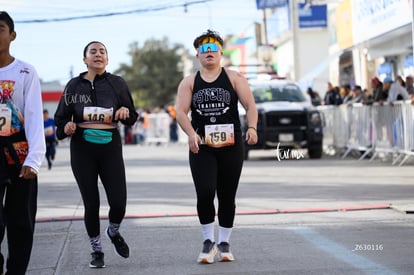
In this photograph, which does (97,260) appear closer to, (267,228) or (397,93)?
(267,228)

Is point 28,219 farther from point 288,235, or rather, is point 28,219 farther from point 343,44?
point 343,44

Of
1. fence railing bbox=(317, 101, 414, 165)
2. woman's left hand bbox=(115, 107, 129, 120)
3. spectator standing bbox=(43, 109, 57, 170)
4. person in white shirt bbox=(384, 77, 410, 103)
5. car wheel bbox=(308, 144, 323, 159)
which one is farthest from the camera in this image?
car wheel bbox=(308, 144, 323, 159)

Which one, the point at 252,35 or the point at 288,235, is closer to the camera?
the point at 288,235

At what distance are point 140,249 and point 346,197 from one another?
17.1ft

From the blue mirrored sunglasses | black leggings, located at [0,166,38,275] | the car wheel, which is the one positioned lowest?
the car wheel

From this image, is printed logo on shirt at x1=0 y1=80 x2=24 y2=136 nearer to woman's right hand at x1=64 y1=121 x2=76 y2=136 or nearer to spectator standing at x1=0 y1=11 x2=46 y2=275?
spectator standing at x1=0 y1=11 x2=46 y2=275

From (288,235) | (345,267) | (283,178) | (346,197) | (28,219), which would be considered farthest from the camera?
(283,178)

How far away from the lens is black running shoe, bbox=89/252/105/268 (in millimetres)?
7863

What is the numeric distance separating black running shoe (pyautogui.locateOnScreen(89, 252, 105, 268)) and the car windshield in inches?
657

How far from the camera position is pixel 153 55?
95125mm

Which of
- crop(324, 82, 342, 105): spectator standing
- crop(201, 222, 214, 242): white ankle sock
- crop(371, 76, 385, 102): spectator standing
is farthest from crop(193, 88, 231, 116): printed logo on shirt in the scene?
crop(324, 82, 342, 105): spectator standing

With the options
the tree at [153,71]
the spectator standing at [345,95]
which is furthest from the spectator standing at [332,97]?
the tree at [153,71]

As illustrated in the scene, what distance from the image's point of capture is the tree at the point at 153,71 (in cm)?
9512

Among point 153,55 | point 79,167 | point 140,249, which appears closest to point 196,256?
point 140,249
